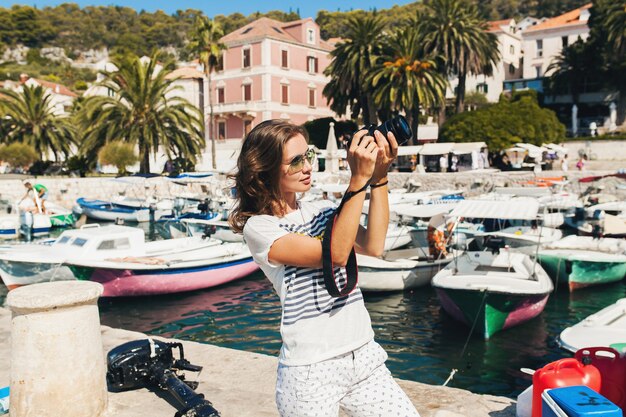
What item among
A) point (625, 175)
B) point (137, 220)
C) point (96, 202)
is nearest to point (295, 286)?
point (625, 175)

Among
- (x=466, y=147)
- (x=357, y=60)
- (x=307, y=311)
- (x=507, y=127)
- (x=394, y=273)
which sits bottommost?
(x=394, y=273)

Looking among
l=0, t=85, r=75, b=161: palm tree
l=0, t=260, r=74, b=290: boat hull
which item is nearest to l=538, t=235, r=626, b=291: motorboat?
l=0, t=260, r=74, b=290: boat hull

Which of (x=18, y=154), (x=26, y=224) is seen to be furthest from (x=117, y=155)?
(x=26, y=224)

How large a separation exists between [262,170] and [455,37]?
47655 millimetres

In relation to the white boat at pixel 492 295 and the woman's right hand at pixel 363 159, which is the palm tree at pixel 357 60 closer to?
the white boat at pixel 492 295

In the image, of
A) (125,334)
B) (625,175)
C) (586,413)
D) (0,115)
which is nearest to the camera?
(586,413)

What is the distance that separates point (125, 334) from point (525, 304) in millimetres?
8735

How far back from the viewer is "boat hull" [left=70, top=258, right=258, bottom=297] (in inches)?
621

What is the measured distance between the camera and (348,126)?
54.1 m

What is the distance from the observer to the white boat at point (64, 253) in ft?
52.8

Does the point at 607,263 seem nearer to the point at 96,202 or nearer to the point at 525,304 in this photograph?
the point at 525,304

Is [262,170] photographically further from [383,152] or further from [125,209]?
[125,209]

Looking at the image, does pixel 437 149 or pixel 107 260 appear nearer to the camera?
pixel 107 260

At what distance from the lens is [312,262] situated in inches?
91.2
